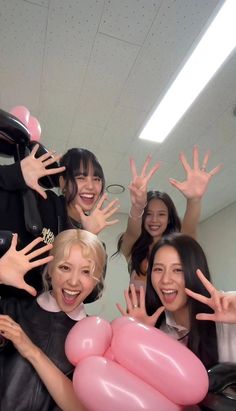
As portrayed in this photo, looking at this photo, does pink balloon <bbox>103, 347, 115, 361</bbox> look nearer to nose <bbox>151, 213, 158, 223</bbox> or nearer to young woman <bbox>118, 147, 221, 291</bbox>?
young woman <bbox>118, 147, 221, 291</bbox>

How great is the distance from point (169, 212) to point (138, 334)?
1092 millimetres

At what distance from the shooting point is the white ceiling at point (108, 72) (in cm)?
162

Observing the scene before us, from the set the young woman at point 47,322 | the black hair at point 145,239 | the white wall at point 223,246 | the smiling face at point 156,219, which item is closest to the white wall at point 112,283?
the white wall at point 223,246

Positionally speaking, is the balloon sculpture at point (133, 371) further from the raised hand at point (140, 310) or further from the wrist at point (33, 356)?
the raised hand at point (140, 310)

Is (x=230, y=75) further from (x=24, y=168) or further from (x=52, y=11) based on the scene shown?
(x=24, y=168)

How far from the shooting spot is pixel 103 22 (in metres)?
1.67

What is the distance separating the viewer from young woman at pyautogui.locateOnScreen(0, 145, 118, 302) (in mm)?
1057

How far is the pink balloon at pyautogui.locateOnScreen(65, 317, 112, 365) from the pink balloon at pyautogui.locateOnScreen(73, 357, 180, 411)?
0.04 meters

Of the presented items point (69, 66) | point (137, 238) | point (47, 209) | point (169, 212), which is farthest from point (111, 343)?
point (69, 66)

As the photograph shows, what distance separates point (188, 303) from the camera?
1.08 m

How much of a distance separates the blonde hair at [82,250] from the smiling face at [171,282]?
22cm

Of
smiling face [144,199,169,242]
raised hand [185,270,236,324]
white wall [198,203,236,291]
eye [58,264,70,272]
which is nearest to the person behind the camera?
raised hand [185,270,236,324]

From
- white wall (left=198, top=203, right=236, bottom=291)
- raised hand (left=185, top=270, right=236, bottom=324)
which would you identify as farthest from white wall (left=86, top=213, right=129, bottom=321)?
raised hand (left=185, top=270, right=236, bottom=324)

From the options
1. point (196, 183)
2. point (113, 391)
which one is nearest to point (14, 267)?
point (113, 391)
